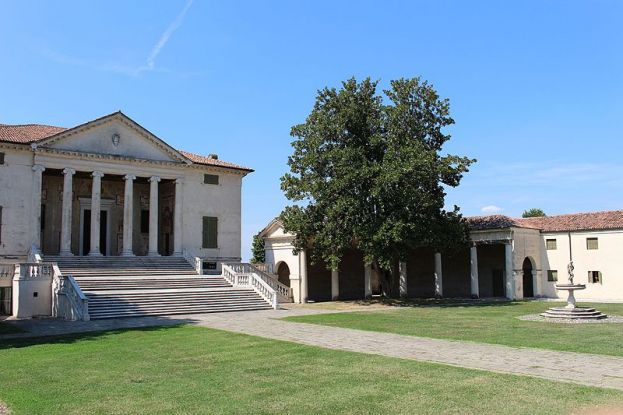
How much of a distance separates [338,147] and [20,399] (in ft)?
82.9

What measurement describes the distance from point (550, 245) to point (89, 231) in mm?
31304

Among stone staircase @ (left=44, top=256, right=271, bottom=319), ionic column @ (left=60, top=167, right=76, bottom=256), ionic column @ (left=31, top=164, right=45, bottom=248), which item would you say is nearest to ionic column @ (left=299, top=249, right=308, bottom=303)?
stone staircase @ (left=44, top=256, right=271, bottom=319)

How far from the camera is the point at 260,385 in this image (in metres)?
9.59

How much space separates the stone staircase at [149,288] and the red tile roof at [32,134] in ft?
22.1

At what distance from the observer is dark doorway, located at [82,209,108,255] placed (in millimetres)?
35719

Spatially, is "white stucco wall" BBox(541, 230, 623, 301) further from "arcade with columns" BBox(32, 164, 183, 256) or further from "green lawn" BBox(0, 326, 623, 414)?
"green lawn" BBox(0, 326, 623, 414)

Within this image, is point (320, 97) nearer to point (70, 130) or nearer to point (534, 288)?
point (70, 130)

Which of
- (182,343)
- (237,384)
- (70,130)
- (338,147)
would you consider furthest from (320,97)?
(237,384)

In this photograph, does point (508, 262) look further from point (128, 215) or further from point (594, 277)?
point (128, 215)

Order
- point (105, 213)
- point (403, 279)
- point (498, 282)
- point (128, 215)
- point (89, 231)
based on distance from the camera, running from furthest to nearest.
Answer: point (498, 282), point (403, 279), point (105, 213), point (89, 231), point (128, 215)

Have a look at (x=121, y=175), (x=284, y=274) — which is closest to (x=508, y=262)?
(x=284, y=274)

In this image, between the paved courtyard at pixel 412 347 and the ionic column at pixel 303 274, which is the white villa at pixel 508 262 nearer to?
the ionic column at pixel 303 274

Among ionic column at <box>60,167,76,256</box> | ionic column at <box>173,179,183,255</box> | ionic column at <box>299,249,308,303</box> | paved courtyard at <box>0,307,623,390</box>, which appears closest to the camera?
paved courtyard at <box>0,307,623,390</box>

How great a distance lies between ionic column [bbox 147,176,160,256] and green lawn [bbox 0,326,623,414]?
Answer: 2122 cm
